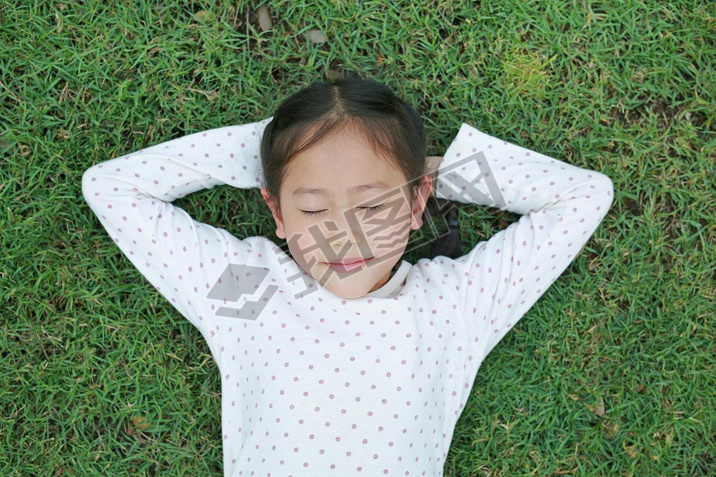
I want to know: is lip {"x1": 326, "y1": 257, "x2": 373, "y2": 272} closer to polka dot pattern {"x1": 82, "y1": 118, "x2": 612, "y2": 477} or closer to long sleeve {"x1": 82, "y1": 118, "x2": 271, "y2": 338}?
polka dot pattern {"x1": 82, "y1": 118, "x2": 612, "y2": 477}

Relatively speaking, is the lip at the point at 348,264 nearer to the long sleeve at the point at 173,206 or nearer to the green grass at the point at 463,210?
the long sleeve at the point at 173,206

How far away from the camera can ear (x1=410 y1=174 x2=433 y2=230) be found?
7.64 ft

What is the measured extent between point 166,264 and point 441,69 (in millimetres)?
1329

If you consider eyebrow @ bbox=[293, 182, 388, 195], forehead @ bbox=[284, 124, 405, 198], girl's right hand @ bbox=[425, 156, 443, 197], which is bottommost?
girl's right hand @ bbox=[425, 156, 443, 197]

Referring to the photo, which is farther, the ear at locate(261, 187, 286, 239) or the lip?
the ear at locate(261, 187, 286, 239)

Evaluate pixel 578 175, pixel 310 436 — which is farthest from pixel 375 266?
pixel 578 175

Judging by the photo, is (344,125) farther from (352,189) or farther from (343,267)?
(343,267)

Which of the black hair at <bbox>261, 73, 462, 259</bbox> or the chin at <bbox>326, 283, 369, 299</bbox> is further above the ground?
the black hair at <bbox>261, 73, 462, 259</bbox>

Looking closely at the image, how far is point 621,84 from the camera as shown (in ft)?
8.59

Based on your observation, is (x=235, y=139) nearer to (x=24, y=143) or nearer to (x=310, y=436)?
(x=24, y=143)

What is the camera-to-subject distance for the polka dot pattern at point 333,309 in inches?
88.5

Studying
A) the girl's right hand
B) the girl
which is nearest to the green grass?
the girl's right hand

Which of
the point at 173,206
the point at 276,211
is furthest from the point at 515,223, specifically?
the point at 173,206

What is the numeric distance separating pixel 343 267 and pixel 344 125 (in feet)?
1.59
